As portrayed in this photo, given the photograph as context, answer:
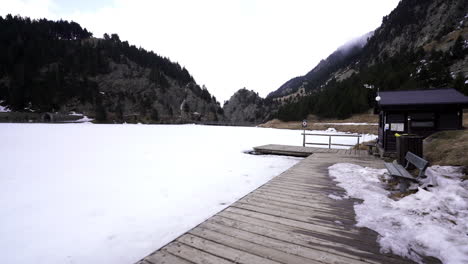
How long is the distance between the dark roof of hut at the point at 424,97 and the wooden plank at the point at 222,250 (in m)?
12.2

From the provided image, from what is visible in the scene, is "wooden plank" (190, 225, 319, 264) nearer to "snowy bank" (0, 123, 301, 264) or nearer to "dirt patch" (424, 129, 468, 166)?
"snowy bank" (0, 123, 301, 264)

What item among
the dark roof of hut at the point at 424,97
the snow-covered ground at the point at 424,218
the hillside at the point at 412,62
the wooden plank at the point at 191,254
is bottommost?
the wooden plank at the point at 191,254

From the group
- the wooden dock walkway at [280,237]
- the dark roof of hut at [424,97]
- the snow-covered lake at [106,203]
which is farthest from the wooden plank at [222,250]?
the dark roof of hut at [424,97]

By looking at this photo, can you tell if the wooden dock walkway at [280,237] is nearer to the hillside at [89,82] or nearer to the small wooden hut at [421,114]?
the small wooden hut at [421,114]

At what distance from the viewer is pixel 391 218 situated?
3336mm

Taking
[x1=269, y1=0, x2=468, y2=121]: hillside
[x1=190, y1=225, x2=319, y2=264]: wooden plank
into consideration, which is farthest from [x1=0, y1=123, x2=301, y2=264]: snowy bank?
[x1=269, y1=0, x2=468, y2=121]: hillside

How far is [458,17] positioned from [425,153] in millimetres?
96779

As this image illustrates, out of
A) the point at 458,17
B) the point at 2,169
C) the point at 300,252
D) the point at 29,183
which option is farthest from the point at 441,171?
the point at 458,17

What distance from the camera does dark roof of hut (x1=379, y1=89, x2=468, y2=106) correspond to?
11.0 m

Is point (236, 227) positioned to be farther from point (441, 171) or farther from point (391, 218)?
point (441, 171)

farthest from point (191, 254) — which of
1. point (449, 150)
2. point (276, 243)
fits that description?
point (449, 150)

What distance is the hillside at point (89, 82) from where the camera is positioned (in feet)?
292

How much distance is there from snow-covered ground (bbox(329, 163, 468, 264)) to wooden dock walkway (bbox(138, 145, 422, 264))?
8.8 inches

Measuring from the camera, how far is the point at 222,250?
2.58 m
